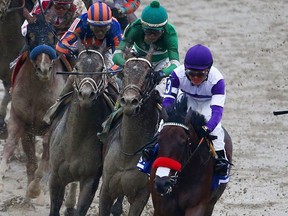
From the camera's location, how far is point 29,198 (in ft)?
42.4

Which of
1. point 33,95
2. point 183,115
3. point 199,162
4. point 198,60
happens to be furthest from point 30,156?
point 183,115

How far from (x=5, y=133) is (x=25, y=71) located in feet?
8.26

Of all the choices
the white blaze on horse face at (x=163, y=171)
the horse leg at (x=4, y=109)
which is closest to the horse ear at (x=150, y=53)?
the white blaze on horse face at (x=163, y=171)

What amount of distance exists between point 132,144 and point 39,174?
2.36 meters

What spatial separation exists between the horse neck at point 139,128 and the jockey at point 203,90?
0.45 meters

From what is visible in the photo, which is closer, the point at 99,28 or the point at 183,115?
→ the point at 183,115

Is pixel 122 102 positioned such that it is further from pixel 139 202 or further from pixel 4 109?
pixel 4 109

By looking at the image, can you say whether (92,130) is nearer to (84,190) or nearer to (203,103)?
(84,190)

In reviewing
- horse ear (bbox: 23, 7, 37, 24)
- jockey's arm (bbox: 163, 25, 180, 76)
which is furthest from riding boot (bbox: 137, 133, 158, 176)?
horse ear (bbox: 23, 7, 37, 24)

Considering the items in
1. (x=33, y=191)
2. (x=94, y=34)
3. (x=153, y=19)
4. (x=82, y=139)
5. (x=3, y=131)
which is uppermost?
(x=153, y=19)

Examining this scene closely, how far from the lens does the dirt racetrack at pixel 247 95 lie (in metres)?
13.2

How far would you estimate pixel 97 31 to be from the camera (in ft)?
38.3

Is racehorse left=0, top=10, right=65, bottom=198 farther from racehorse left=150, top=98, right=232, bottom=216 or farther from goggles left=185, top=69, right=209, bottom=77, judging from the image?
racehorse left=150, top=98, right=232, bottom=216

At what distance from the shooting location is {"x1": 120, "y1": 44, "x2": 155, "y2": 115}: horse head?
10242 millimetres
